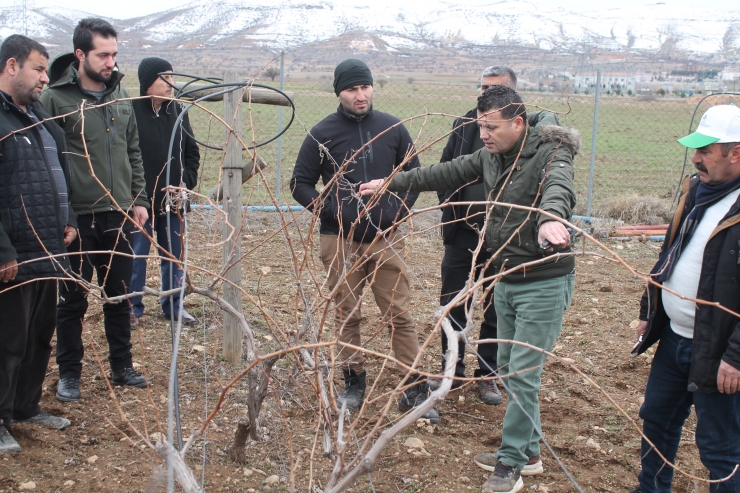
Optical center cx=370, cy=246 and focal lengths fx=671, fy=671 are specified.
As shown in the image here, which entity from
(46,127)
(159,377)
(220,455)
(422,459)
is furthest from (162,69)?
(422,459)

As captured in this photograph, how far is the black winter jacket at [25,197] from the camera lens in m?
3.01

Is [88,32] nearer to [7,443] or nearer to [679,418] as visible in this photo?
[7,443]

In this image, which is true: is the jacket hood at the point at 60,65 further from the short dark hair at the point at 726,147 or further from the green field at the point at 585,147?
the short dark hair at the point at 726,147

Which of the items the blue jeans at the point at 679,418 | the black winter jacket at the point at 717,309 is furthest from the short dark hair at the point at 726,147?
the blue jeans at the point at 679,418

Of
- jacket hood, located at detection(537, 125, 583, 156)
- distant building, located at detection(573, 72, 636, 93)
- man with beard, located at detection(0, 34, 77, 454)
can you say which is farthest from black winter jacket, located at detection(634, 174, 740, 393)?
distant building, located at detection(573, 72, 636, 93)

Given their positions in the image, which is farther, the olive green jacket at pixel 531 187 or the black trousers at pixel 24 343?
the black trousers at pixel 24 343

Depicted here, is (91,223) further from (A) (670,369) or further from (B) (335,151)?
(A) (670,369)

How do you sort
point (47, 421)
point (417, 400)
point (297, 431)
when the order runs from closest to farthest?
1. point (47, 421)
2. point (297, 431)
3. point (417, 400)

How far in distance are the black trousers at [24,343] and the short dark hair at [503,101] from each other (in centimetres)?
223

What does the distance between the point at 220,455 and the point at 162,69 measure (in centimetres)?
253

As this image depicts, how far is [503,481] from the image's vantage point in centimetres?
302

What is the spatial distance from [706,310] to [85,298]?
3.00 meters

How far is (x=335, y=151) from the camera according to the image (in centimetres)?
374

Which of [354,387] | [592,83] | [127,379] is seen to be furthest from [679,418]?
[592,83]
